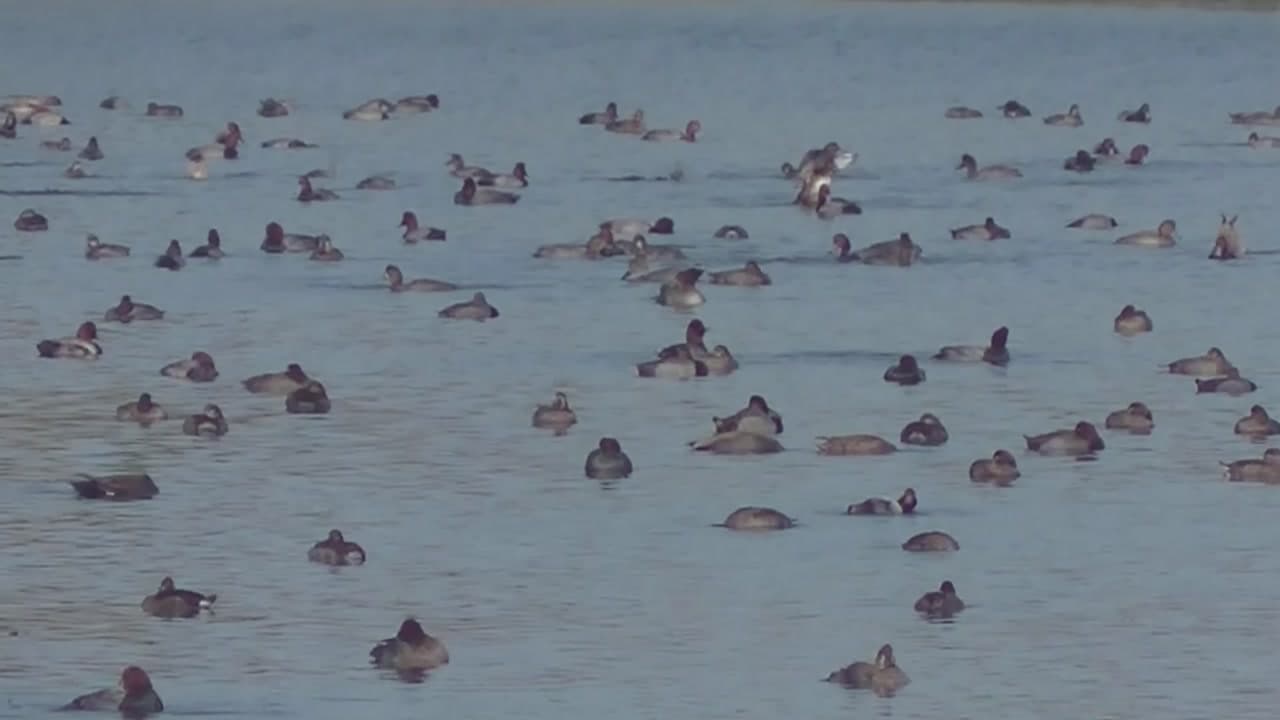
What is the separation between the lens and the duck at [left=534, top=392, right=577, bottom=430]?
35469mm

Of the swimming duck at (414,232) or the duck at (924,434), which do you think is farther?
the swimming duck at (414,232)

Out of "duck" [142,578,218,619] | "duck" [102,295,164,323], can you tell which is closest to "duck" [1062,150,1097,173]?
"duck" [102,295,164,323]

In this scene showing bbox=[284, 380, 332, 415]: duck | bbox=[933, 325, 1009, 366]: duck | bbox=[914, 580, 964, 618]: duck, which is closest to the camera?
bbox=[914, 580, 964, 618]: duck

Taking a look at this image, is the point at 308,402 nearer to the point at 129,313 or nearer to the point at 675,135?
the point at 129,313

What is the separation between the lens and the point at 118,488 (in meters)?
31.6

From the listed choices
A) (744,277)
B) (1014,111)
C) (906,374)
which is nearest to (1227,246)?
(744,277)

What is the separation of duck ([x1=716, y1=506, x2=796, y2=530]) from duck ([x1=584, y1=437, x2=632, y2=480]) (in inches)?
98.4

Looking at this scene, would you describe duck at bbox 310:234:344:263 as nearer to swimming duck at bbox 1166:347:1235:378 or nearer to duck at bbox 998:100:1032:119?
swimming duck at bbox 1166:347:1235:378

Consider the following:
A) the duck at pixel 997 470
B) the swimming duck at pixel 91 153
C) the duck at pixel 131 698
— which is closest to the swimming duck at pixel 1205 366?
the duck at pixel 997 470

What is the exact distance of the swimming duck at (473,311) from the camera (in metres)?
44.3

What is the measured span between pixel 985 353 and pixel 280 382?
7.73m

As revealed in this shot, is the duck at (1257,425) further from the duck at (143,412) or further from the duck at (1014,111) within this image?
the duck at (1014,111)

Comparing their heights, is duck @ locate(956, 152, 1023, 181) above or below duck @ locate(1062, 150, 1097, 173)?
below

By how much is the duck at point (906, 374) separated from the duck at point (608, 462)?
6731 mm
